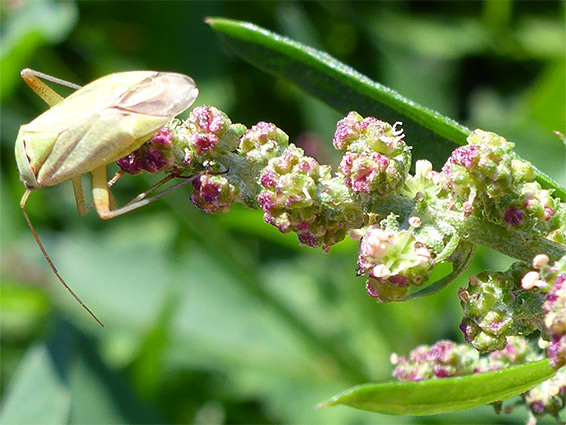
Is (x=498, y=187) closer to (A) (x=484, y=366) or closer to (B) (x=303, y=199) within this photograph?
(B) (x=303, y=199)

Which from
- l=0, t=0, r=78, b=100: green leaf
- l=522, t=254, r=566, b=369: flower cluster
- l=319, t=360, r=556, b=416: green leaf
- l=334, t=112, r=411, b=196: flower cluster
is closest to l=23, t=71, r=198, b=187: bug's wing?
l=334, t=112, r=411, b=196: flower cluster

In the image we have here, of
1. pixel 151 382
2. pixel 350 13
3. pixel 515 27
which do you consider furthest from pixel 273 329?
pixel 515 27

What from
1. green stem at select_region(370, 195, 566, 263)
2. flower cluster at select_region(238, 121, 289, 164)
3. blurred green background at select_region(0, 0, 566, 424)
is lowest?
blurred green background at select_region(0, 0, 566, 424)

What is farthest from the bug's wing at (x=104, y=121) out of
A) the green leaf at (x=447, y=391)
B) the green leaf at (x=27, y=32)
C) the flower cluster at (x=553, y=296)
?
the green leaf at (x=27, y=32)

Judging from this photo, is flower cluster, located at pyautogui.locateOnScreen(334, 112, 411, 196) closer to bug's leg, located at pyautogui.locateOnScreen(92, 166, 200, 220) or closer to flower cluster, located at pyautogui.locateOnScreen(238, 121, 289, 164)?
flower cluster, located at pyautogui.locateOnScreen(238, 121, 289, 164)

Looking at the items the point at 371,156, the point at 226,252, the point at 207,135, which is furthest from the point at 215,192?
the point at 226,252

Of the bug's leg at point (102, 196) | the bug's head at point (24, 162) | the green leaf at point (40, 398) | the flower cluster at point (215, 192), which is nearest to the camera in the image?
the flower cluster at point (215, 192)

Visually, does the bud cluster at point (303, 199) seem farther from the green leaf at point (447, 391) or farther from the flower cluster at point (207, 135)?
the green leaf at point (447, 391)
